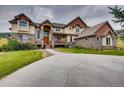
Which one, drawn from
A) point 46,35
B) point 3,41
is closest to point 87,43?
point 46,35

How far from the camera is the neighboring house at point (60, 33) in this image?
54.1ft

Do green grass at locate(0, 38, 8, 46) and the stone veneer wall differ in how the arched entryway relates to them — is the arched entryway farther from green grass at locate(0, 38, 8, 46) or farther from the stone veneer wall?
green grass at locate(0, 38, 8, 46)

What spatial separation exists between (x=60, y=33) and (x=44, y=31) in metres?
1.92

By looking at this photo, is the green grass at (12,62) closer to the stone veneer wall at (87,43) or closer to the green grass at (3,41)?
the green grass at (3,41)

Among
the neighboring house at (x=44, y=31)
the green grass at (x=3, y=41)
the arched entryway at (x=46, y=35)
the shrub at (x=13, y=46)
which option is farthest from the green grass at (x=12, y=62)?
the arched entryway at (x=46, y=35)

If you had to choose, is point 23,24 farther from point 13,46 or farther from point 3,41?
point 13,46

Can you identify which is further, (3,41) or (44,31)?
(44,31)

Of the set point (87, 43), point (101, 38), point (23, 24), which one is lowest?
point (87, 43)

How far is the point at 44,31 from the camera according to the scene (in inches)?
738

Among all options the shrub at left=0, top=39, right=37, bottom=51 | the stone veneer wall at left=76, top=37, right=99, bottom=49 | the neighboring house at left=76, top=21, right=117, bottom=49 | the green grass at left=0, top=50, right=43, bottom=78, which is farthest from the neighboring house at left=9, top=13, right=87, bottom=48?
the green grass at left=0, top=50, right=43, bottom=78

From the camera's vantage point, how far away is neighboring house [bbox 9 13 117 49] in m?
16.5
